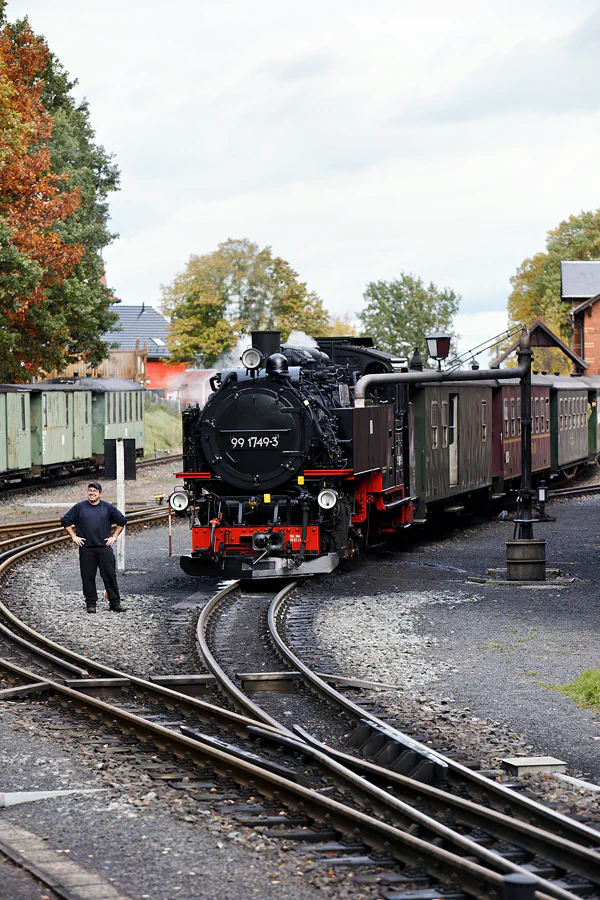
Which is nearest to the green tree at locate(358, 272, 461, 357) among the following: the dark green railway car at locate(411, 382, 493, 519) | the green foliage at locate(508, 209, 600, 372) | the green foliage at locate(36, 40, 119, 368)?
the green foliage at locate(508, 209, 600, 372)

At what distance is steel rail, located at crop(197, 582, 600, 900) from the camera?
5.77 m

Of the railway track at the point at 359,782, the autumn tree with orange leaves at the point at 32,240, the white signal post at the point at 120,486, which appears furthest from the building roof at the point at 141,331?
the railway track at the point at 359,782

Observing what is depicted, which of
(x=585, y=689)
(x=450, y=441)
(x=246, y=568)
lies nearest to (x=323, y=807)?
(x=585, y=689)

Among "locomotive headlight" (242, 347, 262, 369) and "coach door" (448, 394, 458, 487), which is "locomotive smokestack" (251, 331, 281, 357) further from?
"coach door" (448, 394, 458, 487)

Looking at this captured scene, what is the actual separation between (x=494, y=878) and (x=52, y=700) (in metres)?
5.30

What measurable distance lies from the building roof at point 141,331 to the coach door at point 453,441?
62.1m

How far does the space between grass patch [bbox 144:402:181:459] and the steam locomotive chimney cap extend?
33.6 meters

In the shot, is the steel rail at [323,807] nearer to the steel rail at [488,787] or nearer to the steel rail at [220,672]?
the steel rail at [488,787]

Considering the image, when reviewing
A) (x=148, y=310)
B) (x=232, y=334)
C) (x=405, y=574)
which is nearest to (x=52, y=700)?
(x=405, y=574)

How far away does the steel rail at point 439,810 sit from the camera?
5.77 metres

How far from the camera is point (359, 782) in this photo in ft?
22.9

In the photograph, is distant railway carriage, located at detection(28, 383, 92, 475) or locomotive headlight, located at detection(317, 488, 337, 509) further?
distant railway carriage, located at detection(28, 383, 92, 475)

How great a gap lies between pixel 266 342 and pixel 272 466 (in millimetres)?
1891

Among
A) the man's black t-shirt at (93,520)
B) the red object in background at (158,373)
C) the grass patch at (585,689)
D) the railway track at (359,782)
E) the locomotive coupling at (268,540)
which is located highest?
the red object in background at (158,373)
